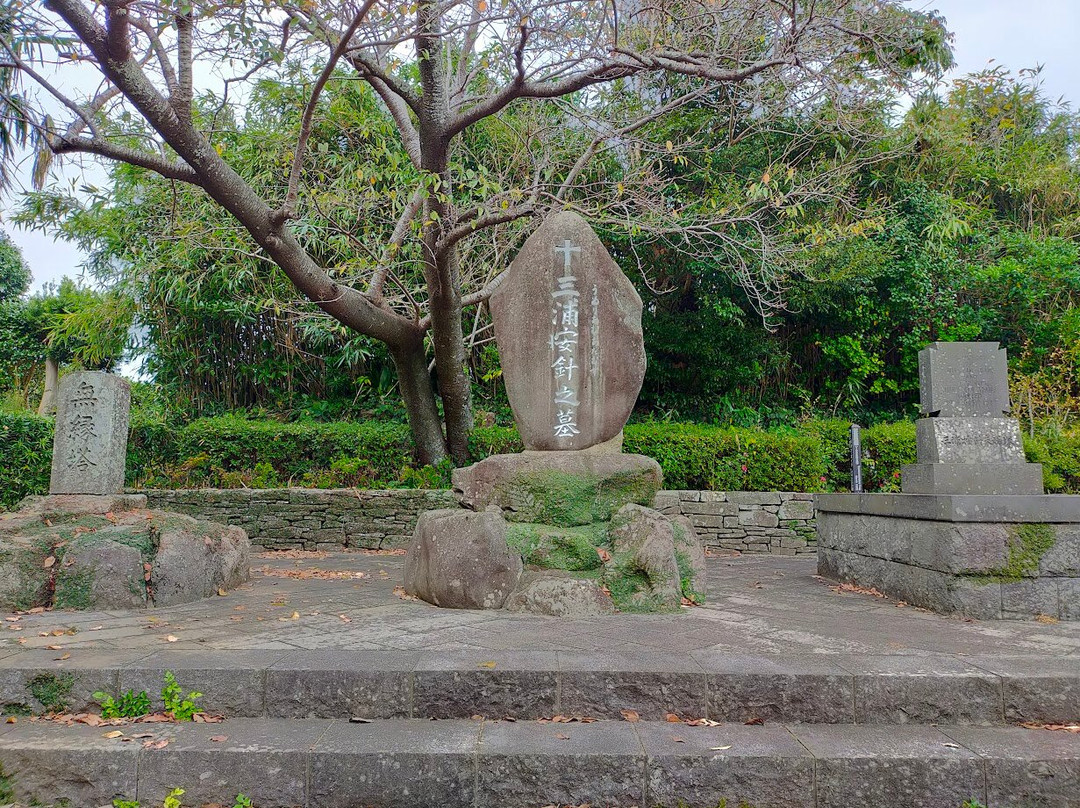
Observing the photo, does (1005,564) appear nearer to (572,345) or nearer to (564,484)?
(564,484)

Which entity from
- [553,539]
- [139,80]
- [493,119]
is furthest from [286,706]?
[493,119]

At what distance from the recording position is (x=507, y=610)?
4.28m

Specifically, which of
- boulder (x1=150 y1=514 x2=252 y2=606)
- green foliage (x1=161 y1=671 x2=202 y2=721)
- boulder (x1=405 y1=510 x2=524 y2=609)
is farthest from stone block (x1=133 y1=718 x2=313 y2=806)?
boulder (x1=150 y1=514 x2=252 y2=606)

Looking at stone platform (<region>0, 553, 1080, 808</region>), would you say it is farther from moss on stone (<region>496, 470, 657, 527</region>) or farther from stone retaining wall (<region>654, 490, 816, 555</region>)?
stone retaining wall (<region>654, 490, 816, 555</region>)

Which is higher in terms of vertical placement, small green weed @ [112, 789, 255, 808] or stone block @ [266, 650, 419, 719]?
stone block @ [266, 650, 419, 719]

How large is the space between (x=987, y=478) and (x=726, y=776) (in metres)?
3.32

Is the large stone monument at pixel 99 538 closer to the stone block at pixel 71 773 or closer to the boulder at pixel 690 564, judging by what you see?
the stone block at pixel 71 773

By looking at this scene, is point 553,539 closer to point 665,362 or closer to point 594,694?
point 594,694

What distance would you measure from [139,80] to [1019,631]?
6863 mm

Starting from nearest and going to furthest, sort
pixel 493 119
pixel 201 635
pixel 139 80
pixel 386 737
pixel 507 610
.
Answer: pixel 386 737
pixel 201 635
pixel 507 610
pixel 139 80
pixel 493 119

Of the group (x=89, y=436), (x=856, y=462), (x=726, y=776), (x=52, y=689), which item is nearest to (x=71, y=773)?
(x=52, y=689)

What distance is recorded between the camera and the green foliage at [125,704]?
292 centimetres

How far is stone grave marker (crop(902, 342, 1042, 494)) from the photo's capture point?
4.75 m

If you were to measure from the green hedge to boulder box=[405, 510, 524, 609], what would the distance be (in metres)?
4.64
